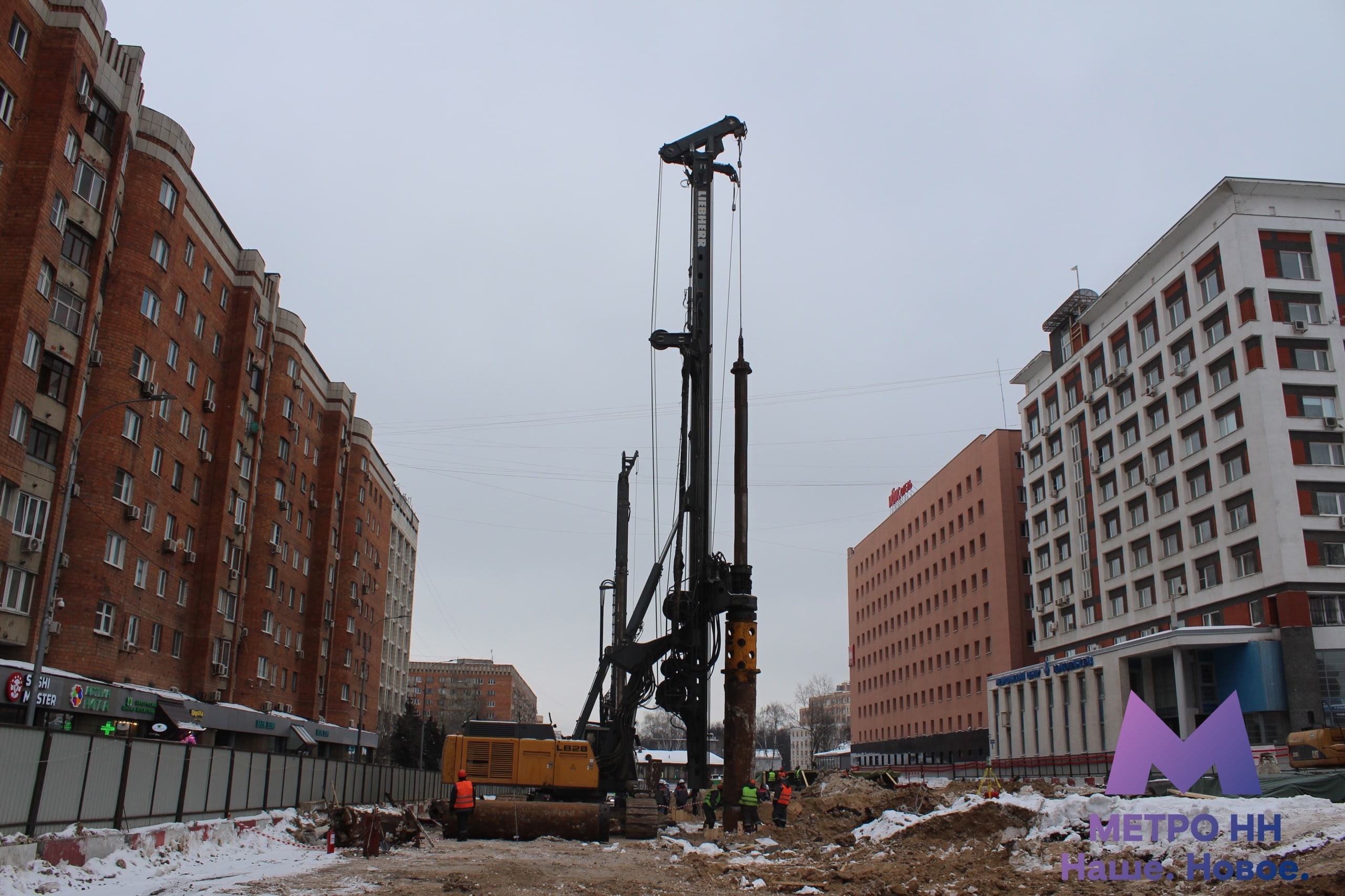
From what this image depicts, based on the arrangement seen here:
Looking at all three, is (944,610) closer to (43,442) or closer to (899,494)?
(899,494)

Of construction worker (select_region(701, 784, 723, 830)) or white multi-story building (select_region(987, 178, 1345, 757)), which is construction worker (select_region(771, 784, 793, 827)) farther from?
white multi-story building (select_region(987, 178, 1345, 757))

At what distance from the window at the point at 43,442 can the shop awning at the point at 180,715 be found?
428 inches

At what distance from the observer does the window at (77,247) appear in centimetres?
3409

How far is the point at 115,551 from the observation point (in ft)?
120

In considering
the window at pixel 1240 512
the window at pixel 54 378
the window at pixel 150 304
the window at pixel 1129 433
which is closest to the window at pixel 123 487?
the window at pixel 54 378

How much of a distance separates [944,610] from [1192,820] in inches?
3269

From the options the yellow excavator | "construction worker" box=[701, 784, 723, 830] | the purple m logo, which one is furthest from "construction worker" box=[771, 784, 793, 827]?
the yellow excavator

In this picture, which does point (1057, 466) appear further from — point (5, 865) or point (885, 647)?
point (5, 865)

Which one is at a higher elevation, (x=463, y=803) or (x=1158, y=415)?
(x=1158, y=415)

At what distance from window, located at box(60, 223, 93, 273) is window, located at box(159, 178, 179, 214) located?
4396 millimetres

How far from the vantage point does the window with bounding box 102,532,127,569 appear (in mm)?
35719

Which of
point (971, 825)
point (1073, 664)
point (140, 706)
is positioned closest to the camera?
point (971, 825)

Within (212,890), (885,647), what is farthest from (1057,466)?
(212,890)

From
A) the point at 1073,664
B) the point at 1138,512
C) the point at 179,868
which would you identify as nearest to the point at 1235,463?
the point at 1138,512
